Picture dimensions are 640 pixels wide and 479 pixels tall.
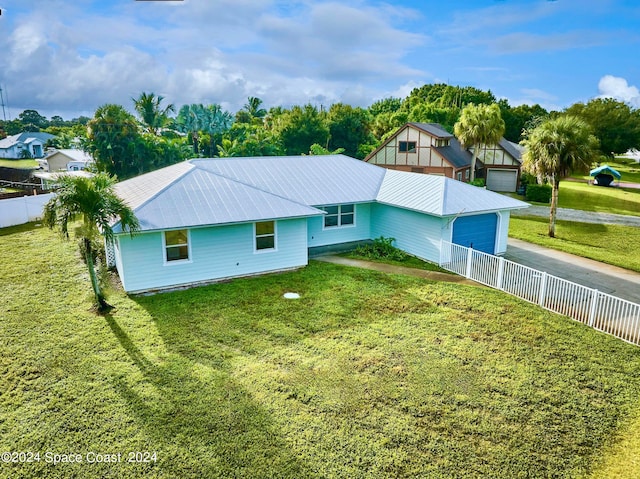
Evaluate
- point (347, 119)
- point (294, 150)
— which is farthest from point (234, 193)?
point (347, 119)

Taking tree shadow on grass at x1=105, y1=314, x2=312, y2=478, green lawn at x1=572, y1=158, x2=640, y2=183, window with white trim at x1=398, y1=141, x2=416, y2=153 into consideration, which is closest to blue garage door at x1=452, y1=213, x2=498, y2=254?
tree shadow on grass at x1=105, y1=314, x2=312, y2=478

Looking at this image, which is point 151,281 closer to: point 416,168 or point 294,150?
point 416,168

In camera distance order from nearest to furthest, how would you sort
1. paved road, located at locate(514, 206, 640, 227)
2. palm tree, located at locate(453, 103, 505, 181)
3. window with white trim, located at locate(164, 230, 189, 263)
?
window with white trim, located at locate(164, 230, 189, 263)
paved road, located at locate(514, 206, 640, 227)
palm tree, located at locate(453, 103, 505, 181)

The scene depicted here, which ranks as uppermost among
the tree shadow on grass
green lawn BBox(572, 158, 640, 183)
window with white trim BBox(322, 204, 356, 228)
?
green lawn BBox(572, 158, 640, 183)

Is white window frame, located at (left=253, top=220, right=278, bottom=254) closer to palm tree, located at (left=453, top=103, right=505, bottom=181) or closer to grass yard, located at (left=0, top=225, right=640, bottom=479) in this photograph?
grass yard, located at (left=0, top=225, right=640, bottom=479)

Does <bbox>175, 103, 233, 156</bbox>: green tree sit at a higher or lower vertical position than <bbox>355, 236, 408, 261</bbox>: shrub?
higher

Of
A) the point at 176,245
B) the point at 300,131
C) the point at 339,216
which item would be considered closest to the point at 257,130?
the point at 300,131

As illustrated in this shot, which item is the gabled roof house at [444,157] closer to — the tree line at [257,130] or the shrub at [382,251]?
the tree line at [257,130]
